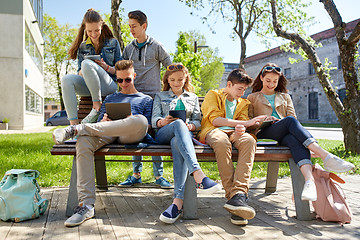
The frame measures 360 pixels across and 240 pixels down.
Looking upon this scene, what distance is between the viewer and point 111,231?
9.84ft

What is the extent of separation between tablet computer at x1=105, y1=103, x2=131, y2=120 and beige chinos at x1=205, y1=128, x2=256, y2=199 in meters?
0.90

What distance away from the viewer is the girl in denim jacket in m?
3.25

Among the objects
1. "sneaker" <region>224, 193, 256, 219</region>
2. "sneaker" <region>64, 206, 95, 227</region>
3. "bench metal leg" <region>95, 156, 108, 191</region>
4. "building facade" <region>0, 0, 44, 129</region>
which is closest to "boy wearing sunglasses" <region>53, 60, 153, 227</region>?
"sneaker" <region>64, 206, 95, 227</region>

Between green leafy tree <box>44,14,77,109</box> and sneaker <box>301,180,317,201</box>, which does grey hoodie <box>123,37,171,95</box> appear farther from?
green leafy tree <box>44,14,77,109</box>

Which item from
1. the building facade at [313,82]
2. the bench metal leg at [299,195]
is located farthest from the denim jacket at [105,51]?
the building facade at [313,82]

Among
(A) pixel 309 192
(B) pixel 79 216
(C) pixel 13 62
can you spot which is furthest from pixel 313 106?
(B) pixel 79 216

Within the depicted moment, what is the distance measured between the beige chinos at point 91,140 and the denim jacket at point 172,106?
0.48m

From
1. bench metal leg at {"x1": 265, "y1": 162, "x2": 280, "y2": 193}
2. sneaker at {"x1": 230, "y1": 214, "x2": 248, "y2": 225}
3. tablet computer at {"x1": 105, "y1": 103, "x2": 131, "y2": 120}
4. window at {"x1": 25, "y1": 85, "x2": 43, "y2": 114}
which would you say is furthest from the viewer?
window at {"x1": 25, "y1": 85, "x2": 43, "y2": 114}

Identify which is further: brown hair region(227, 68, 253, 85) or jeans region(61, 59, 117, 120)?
jeans region(61, 59, 117, 120)

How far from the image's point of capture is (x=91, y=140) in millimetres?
3354

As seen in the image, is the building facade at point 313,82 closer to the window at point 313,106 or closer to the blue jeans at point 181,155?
the window at point 313,106

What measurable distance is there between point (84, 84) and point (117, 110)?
105 centimetres

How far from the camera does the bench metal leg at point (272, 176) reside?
438 centimetres

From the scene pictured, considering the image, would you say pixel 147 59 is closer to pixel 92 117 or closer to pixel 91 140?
pixel 92 117
